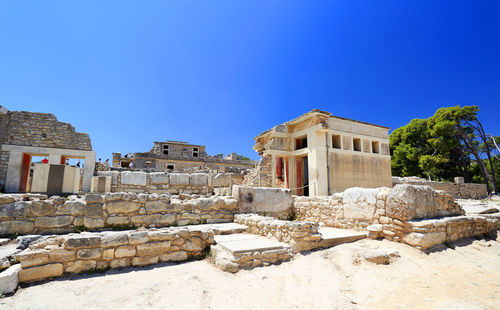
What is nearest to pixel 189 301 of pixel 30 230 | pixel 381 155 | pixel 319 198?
pixel 30 230

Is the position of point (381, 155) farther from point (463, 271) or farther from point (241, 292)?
point (241, 292)

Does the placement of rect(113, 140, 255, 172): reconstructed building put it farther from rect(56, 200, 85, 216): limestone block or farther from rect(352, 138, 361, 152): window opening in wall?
rect(56, 200, 85, 216): limestone block

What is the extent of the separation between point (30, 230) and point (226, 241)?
4.11 meters

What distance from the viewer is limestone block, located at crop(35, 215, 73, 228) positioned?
15.3 ft

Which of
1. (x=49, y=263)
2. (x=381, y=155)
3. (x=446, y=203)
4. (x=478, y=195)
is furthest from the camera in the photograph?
(x=478, y=195)

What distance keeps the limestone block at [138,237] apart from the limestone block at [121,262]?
345 mm

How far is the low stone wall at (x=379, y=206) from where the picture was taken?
521 cm

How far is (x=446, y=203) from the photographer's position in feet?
19.7

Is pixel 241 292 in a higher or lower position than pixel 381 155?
lower

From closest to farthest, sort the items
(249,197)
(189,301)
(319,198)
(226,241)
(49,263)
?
(189,301) < (49,263) < (226,241) < (249,197) < (319,198)

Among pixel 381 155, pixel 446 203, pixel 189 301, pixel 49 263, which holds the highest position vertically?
pixel 381 155

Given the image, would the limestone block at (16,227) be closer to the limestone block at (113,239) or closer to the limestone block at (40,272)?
the limestone block at (40,272)

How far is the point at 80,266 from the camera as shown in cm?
394

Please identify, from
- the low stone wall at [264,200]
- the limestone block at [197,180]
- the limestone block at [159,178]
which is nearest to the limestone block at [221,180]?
the limestone block at [197,180]
